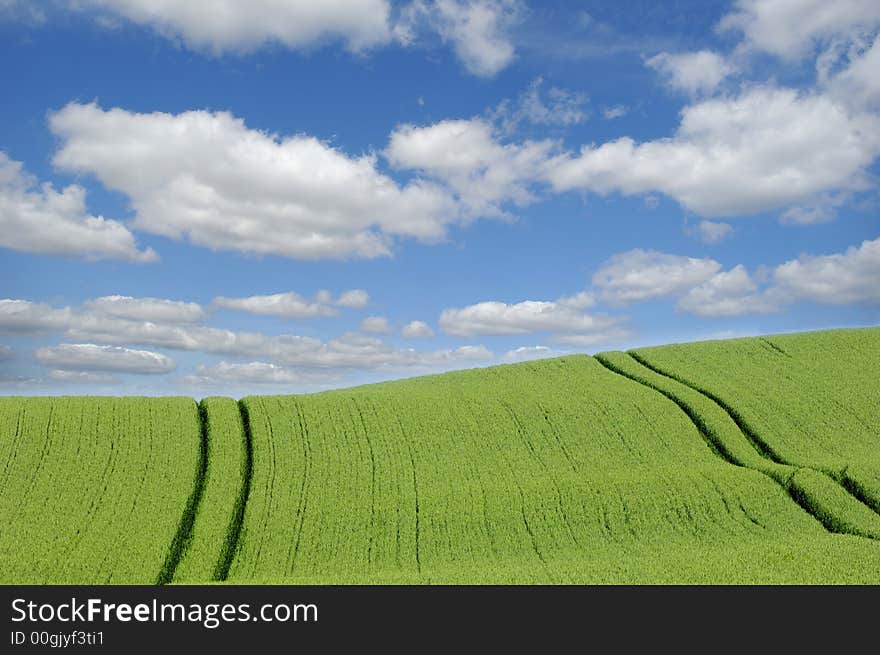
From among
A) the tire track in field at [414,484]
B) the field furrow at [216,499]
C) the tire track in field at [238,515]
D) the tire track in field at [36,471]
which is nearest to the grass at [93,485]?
the tire track in field at [36,471]

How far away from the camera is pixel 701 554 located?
26594 millimetres

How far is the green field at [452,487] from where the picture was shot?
27.5 m

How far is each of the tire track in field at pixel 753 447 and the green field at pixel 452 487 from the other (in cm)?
10

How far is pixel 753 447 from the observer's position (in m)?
39.9

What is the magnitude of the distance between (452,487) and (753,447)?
708 inches

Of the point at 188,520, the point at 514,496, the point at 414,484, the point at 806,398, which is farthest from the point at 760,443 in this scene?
the point at 188,520

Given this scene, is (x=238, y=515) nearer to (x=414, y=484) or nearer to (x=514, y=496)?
(x=414, y=484)

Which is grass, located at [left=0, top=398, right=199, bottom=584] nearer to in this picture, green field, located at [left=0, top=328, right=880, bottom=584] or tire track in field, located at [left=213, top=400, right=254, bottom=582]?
green field, located at [left=0, top=328, right=880, bottom=584]

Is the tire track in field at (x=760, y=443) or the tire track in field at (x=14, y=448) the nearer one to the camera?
the tire track in field at (x=14, y=448)

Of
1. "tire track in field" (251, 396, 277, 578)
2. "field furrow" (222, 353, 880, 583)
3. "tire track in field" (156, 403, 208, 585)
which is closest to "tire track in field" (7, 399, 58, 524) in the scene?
"tire track in field" (156, 403, 208, 585)

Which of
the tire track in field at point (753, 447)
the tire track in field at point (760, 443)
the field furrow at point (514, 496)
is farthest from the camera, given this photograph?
the tire track in field at point (760, 443)

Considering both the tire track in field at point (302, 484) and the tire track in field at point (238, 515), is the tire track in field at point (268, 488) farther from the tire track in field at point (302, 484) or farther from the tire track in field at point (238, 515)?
the tire track in field at point (302, 484)

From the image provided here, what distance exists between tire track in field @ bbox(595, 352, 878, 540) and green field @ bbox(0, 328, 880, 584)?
4.1 inches

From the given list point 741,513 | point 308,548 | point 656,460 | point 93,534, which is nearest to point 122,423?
point 93,534
